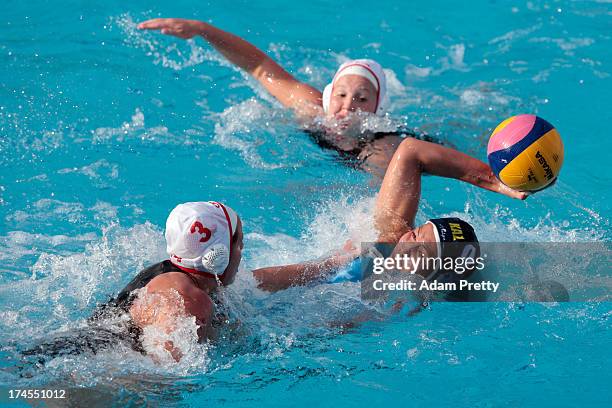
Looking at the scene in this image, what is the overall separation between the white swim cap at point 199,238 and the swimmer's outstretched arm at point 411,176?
1127mm

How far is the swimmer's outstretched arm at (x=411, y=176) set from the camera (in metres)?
4.64

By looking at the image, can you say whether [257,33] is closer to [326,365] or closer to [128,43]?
[128,43]

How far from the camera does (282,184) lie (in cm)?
609

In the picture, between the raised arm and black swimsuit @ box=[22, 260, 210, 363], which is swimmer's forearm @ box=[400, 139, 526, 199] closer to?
the raised arm

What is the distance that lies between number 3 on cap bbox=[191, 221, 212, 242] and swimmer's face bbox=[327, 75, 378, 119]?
2.45 m

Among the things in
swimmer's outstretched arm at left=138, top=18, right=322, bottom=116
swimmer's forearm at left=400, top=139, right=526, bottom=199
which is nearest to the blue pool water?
swimmer's outstretched arm at left=138, top=18, right=322, bottom=116

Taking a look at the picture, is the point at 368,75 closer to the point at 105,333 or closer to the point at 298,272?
the point at 298,272

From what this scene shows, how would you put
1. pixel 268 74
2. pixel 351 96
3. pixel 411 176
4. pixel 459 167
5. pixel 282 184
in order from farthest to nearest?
pixel 268 74 < pixel 351 96 < pixel 282 184 < pixel 411 176 < pixel 459 167

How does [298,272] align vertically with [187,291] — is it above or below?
above

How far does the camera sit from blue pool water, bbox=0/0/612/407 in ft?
13.8

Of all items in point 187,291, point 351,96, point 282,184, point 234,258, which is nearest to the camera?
point 187,291

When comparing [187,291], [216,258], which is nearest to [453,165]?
[216,258]

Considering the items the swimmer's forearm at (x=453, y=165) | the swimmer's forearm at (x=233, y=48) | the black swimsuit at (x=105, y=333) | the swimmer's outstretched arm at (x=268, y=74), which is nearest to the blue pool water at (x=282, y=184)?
the black swimsuit at (x=105, y=333)

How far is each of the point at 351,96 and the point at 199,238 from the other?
8.60 feet
